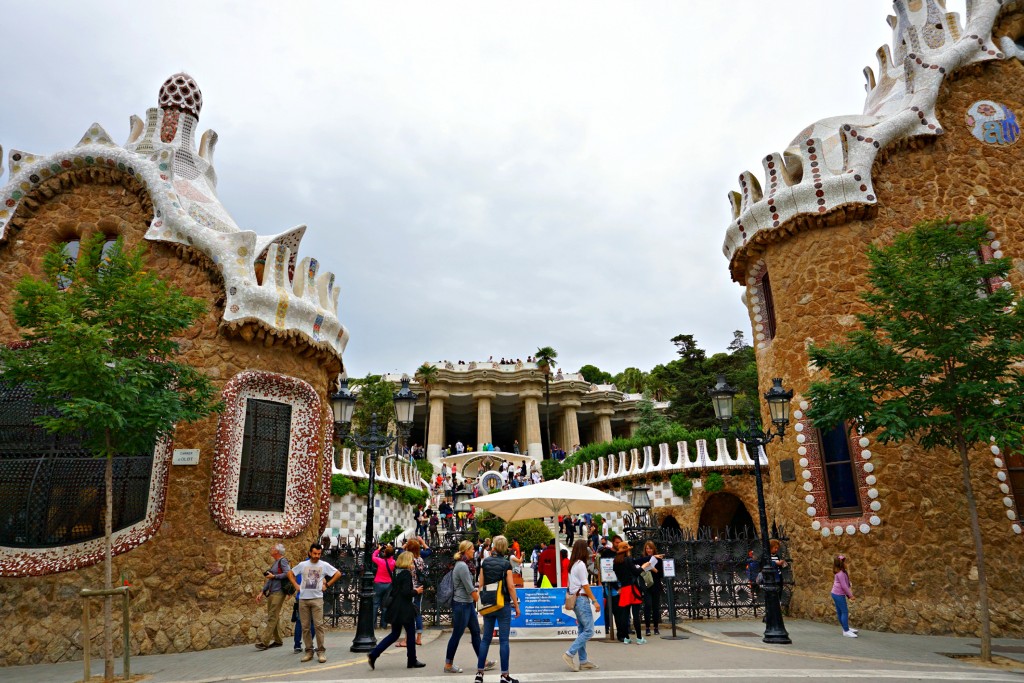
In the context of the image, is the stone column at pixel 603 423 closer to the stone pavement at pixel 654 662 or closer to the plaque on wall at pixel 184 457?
the stone pavement at pixel 654 662

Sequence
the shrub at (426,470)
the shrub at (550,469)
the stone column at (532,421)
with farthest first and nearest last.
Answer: the stone column at (532,421) < the shrub at (550,469) < the shrub at (426,470)

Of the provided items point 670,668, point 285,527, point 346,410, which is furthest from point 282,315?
point 670,668

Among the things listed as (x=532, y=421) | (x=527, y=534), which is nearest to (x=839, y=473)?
(x=527, y=534)

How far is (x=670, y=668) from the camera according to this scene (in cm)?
766

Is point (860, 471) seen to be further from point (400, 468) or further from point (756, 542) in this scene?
point (400, 468)

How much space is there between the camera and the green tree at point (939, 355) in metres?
9.25

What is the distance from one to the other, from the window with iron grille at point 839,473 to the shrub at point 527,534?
12.0 meters

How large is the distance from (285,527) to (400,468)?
1325 cm

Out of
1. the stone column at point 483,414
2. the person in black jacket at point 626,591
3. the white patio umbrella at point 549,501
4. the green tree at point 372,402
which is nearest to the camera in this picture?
the person in black jacket at point 626,591

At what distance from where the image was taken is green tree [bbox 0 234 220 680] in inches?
325

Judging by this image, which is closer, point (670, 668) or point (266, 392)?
point (670, 668)

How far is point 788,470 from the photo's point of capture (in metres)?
13.3

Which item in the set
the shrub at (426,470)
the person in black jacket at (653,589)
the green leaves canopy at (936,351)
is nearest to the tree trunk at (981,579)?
the green leaves canopy at (936,351)

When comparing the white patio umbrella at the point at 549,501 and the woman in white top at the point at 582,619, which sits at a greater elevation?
the white patio umbrella at the point at 549,501
